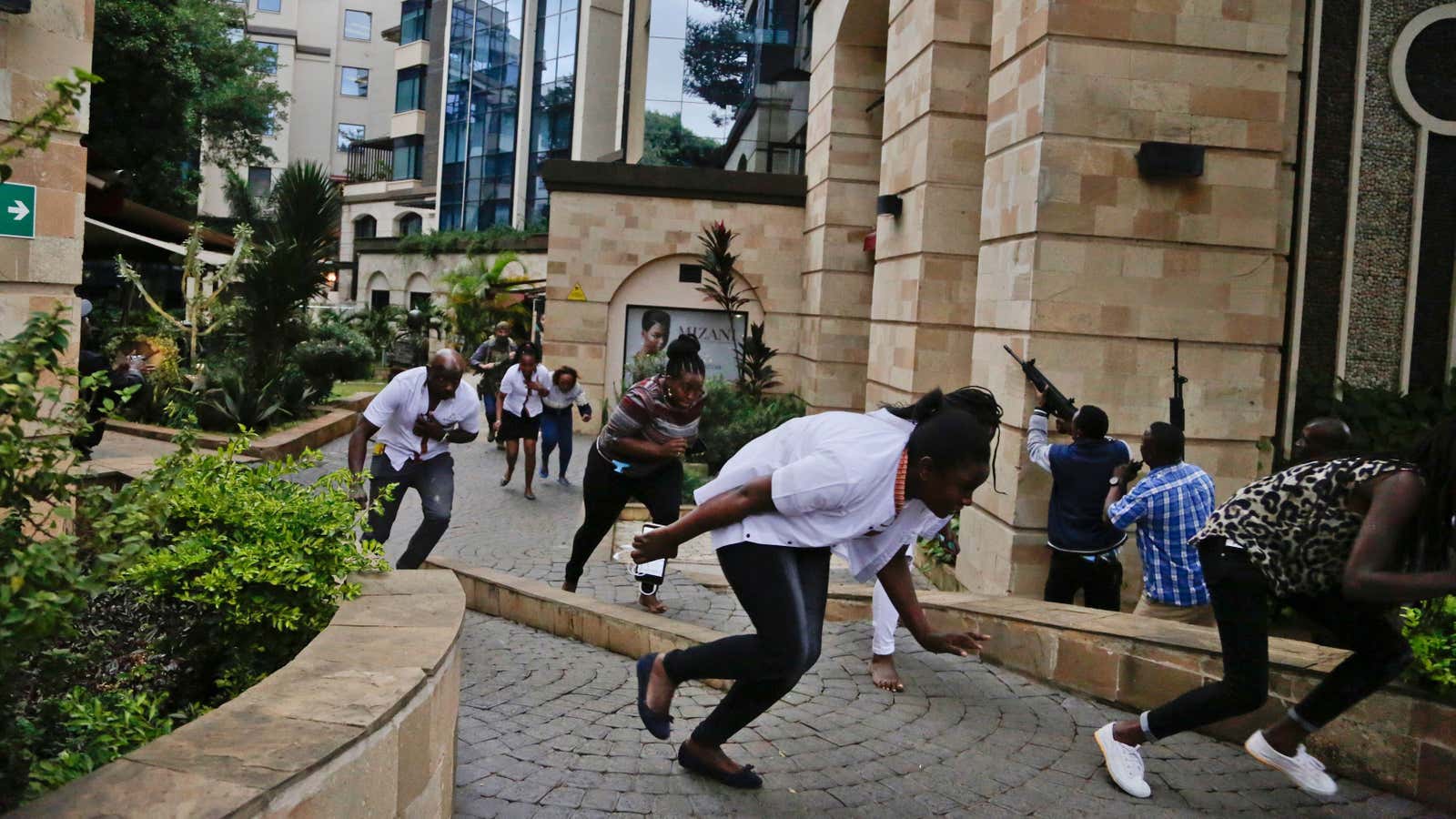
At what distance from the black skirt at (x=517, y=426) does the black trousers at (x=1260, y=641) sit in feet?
31.6

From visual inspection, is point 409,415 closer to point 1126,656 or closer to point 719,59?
point 1126,656

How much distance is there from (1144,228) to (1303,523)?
4620mm

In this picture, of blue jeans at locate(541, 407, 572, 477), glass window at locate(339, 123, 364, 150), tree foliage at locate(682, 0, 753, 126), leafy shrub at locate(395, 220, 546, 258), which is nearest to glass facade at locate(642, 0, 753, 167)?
tree foliage at locate(682, 0, 753, 126)

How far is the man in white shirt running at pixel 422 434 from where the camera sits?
722cm

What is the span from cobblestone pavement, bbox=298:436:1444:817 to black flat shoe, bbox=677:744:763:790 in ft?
0.13

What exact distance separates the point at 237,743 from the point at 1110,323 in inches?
276

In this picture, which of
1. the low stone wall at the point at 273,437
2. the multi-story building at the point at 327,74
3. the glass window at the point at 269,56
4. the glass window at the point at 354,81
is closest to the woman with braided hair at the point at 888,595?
the low stone wall at the point at 273,437

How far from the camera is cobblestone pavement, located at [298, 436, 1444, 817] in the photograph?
4332mm

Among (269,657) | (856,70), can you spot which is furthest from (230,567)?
(856,70)

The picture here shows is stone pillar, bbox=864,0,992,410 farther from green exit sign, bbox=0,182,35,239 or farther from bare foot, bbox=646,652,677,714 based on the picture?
bare foot, bbox=646,652,677,714

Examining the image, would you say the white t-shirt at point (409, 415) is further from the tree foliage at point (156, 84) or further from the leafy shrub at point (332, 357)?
the tree foliage at point (156, 84)

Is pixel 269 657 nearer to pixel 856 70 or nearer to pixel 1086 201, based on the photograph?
pixel 1086 201

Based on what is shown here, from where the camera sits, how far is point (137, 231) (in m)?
20.2

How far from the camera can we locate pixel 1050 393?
8.15 m
